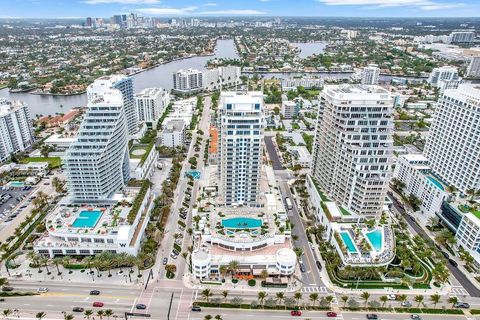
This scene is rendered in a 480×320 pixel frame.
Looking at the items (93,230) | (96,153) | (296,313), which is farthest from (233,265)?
(96,153)

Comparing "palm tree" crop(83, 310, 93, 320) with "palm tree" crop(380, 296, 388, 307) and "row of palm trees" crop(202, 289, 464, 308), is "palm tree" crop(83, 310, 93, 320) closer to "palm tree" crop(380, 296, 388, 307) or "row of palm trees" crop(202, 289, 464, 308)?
"row of palm trees" crop(202, 289, 464, 308)

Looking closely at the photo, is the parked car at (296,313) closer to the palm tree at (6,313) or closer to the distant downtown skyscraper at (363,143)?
the distant downtown skyscraper at (363,143)

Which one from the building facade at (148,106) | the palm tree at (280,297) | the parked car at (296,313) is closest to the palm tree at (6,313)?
the palm tree at (280,297)

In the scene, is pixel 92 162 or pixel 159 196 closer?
pixel 92 162

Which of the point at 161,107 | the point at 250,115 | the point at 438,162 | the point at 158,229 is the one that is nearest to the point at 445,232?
the point at 438,162

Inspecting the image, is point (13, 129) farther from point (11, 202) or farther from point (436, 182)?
point (436, 182)

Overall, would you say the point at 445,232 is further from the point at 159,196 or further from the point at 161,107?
the point at 161,107
